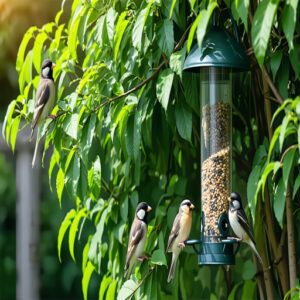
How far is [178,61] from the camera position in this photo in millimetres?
4207

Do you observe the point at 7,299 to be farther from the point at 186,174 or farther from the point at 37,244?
the point at 186,174

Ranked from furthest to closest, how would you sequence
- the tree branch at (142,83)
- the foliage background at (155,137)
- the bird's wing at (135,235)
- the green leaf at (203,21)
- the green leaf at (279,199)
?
the bird's wing at (135,235)
the tree branch at (142,83)
the foliage background at (155,137)
the green leaf at (279,199)
the green leaf at (203,21)

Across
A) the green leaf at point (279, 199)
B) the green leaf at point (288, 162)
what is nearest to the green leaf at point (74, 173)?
the green leaf at point (279, 199)

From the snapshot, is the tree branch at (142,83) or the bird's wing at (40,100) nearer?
the tree branch at (142,83)

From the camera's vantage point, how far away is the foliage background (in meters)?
4.24

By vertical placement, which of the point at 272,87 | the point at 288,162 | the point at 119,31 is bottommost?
the point at 288,162

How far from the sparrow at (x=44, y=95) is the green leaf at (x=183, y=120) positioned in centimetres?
54

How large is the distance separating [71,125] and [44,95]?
308 mm

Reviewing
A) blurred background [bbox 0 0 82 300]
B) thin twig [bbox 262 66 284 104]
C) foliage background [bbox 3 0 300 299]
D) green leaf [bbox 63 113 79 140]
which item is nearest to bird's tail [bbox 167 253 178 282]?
foliage background [bbox 3 0 300 299]

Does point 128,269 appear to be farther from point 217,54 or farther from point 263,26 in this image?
point 263,26

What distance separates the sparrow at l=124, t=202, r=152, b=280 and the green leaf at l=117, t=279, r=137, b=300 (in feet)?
0.22

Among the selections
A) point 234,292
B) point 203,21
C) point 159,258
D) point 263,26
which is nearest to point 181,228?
point 159,258

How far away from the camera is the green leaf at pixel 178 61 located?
13.7 ft

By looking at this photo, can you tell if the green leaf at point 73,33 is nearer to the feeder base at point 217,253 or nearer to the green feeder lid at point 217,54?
the green feeder lid at point 217,54
